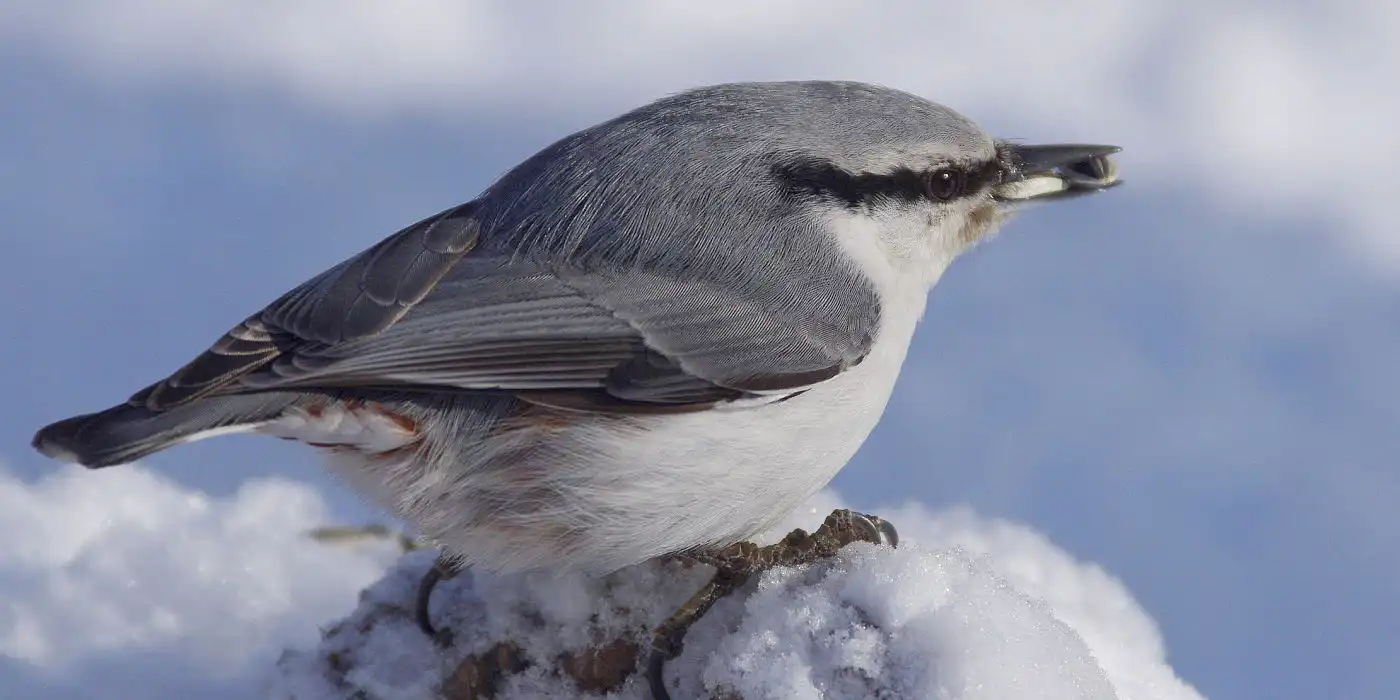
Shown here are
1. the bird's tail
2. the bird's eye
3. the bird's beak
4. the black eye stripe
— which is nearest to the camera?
the bird's tail

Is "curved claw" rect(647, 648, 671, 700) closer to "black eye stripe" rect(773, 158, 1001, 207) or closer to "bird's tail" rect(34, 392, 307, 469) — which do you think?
"bird's tail" rect(34, 392, 307, 469)

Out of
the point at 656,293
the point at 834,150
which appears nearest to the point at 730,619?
the point at 656,293

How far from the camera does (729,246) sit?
302 cm

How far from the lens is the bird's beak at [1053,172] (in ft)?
11.2

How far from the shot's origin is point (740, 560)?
314cm

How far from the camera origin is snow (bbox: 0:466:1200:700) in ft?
9.22

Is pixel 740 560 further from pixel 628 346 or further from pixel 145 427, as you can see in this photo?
pixel 145 427

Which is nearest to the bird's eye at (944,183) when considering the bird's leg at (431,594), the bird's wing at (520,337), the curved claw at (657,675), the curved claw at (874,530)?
the bird's wing at (520,337)

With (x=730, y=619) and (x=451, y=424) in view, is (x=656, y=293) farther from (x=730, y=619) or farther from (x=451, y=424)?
(x=730, y=619)

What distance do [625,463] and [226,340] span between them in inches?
33.7

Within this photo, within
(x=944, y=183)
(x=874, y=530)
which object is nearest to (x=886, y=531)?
(x=874, y=530)

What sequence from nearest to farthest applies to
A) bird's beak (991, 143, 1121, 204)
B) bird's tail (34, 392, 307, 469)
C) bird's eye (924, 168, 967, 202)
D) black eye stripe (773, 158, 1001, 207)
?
bird's tail (34, 392, 307, 469) < black eye stripe (773, 158, 1001, 207) < bird's eye (924, 168, 967, 202) < bird's beak (991, 143, 1121, 204)

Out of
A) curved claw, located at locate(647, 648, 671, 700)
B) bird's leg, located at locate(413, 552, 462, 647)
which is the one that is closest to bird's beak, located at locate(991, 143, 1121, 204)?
curved claw, located at locate(647, 648, 671, 700)

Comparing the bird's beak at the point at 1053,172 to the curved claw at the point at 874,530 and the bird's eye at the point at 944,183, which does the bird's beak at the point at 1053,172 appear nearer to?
the bird's eye at the point at 944,183
